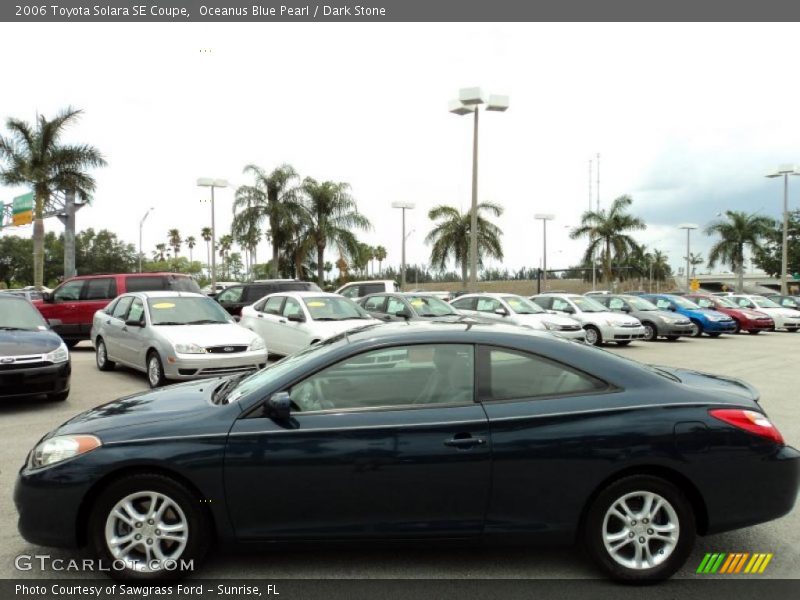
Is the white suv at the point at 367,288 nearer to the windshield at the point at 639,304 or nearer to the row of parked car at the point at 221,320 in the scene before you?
the row of parked car at the point at 221,320

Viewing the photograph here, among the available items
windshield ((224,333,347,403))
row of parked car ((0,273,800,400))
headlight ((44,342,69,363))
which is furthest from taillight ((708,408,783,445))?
headlight ((44,342,69,363))

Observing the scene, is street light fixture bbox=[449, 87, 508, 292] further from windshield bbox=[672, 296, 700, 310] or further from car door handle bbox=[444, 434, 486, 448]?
car door handle bbox=[444, 434, 486, 448]

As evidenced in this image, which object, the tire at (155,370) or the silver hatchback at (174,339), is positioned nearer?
the silver hatchback at (174,339)

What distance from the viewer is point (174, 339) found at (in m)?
9.58

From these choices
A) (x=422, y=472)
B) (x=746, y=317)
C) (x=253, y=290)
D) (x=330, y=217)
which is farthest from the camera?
(x=330, y=217)

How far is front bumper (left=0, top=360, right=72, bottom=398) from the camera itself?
24.9 feet

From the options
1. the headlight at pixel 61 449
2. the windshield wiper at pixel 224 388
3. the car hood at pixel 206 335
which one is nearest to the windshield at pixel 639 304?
the car hood at pixel 206 335

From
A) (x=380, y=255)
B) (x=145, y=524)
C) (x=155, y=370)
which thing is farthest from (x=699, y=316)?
(x=380, y=255)

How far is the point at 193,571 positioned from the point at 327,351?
54.8 inches

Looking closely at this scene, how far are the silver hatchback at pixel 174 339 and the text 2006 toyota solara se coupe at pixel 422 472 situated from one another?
5925 mm

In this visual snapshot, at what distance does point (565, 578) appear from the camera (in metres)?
3.56

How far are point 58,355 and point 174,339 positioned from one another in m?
1.74

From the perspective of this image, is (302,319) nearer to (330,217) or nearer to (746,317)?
(746,317)

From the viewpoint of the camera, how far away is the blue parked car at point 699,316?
72.0 feet
